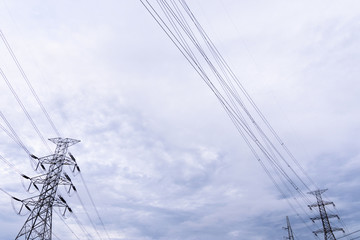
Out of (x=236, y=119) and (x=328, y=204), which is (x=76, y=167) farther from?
(x=328, y=204)

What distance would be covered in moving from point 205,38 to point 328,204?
124 feet

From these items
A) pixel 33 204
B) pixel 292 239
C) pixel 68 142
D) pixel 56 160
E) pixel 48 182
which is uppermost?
pixel 68 142

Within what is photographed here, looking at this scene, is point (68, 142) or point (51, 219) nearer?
point (51, 219)

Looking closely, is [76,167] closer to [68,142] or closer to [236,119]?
[68,142]

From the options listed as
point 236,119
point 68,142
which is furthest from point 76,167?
point 236,119

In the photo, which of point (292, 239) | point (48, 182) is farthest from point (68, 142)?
point (292, 239)

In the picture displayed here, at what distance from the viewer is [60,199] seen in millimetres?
21594

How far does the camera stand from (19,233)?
18.4 meters

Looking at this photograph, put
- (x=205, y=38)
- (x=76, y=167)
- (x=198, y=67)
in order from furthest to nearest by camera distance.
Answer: (x=76, y=167), (x=205, y=38), (x=198, y=67)

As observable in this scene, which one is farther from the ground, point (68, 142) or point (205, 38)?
point (68, 142)

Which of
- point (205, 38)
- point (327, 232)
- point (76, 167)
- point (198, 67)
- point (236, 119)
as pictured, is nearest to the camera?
point (198, 67)

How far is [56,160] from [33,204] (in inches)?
159

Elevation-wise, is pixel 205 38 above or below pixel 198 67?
above

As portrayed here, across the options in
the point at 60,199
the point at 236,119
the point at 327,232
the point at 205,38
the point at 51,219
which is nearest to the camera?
the point at 205,38
